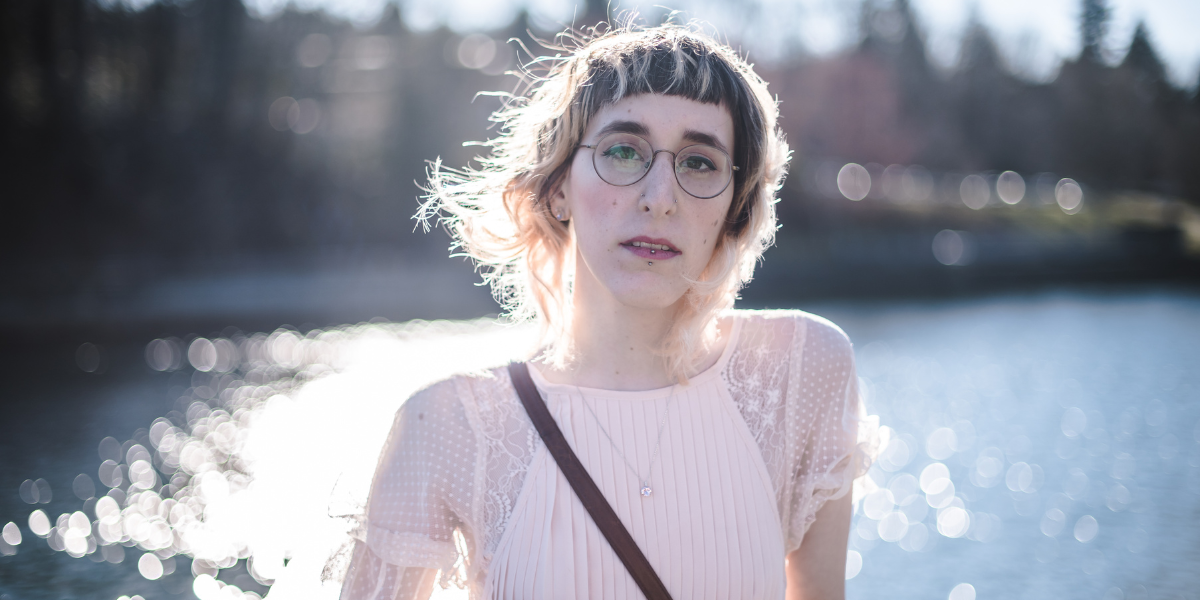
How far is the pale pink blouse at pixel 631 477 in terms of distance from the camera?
1871 mm

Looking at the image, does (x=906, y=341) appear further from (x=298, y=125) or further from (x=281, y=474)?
(x=298, y=125)

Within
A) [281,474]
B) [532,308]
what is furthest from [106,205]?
[532,308]

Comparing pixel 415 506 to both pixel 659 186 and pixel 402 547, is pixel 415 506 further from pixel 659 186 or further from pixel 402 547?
pixel 659 186

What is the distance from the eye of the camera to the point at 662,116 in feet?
6.31

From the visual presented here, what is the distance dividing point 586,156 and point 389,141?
3199 cm

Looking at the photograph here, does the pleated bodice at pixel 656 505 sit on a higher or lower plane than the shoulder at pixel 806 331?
lower

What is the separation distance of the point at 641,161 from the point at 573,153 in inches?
7.0

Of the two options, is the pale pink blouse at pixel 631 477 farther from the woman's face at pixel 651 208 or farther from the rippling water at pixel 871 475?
the woman's face at pixel 651 208

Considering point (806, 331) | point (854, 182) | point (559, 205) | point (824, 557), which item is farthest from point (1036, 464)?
point (854, 182)

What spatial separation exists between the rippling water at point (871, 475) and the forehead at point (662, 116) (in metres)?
0.67

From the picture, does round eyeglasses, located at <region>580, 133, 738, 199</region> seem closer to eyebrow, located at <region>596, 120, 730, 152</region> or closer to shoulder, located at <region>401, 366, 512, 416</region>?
eyebrow, located at <region>596, 120, 730, 152</region>

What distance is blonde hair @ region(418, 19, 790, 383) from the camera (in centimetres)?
195

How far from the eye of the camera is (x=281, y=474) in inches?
403

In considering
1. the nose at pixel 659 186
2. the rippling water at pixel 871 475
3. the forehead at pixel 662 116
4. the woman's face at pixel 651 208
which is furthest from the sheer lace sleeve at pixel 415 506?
the forehead at pixel 662 116
